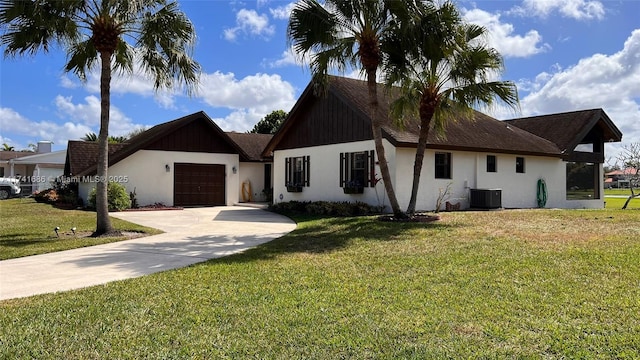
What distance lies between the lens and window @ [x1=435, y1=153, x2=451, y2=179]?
17656 mm

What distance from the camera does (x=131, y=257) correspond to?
348 inches

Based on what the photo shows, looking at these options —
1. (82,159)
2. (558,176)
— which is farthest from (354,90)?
(82,159)

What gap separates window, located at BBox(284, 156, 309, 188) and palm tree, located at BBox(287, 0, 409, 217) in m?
7.63

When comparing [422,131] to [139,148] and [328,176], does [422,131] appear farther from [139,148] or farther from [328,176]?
[139,148]

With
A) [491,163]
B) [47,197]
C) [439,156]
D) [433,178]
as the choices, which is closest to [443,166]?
[439,156]

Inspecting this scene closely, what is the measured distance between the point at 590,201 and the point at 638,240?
16.0 meters

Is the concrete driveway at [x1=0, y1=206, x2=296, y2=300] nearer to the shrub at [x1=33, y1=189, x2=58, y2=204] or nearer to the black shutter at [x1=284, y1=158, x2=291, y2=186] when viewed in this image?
the black shutter at [x1=284, y1=158, x2=291, y2=186]

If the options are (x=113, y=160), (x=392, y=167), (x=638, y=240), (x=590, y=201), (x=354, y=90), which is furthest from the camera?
(x=590, y=201)

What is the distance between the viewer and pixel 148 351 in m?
4.14

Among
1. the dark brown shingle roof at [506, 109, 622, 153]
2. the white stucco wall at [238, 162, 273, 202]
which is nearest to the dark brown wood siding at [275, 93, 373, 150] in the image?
the white stucco wall at [238, 162, 273, 202]

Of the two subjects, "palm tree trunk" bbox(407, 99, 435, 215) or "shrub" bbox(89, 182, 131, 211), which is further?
"shrub" bbox(89, 182, 131, 211)

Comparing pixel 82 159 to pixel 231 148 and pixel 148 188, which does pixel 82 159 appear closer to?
pixel 148 188

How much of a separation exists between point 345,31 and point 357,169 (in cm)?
622

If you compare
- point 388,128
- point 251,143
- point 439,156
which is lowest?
point 439,156
